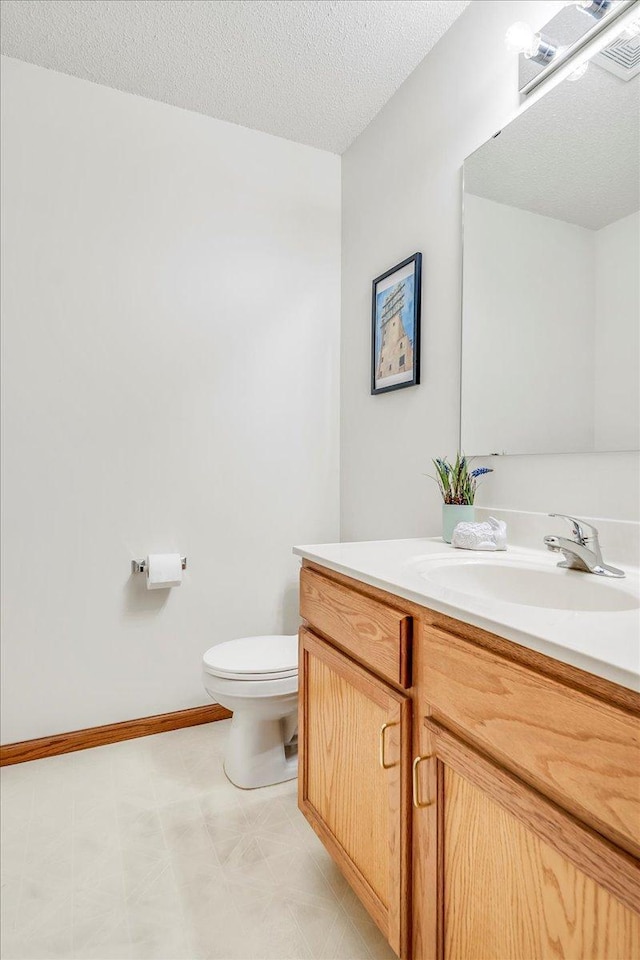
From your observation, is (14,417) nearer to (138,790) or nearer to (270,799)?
(138,790)

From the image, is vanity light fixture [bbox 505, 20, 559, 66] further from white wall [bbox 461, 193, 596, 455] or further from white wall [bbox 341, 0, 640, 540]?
white wall [bbox 461, 193, 596, 455]

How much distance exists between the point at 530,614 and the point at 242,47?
2.04 meters

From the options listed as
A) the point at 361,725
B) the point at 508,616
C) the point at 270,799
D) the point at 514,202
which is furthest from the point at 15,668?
the point at 514,202

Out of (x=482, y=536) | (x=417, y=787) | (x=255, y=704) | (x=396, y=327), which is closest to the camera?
(x=417, y=787)

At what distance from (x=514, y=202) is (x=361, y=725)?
139 cm

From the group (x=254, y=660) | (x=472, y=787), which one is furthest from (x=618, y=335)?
(x=254, y=660)

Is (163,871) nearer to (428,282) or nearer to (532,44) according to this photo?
(428,282)

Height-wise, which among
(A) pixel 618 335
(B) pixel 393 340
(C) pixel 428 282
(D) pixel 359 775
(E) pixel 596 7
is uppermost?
(E) pixel 596 7

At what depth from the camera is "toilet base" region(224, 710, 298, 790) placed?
67.2 inches

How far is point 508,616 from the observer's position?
74 cm

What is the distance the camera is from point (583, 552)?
109 centimetres

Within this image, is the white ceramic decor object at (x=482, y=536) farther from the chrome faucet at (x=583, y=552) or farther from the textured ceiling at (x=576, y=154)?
the textured ceiling at (x=576, y=154)

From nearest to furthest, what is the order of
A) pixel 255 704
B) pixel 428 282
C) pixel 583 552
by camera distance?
pixel 583 552
pixel 255 704
pixel 428 282

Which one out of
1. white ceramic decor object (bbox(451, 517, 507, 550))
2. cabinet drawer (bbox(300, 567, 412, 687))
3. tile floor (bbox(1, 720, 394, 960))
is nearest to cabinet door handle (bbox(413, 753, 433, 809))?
cabinet drawer (bbox(300, 567, 412, 687))
